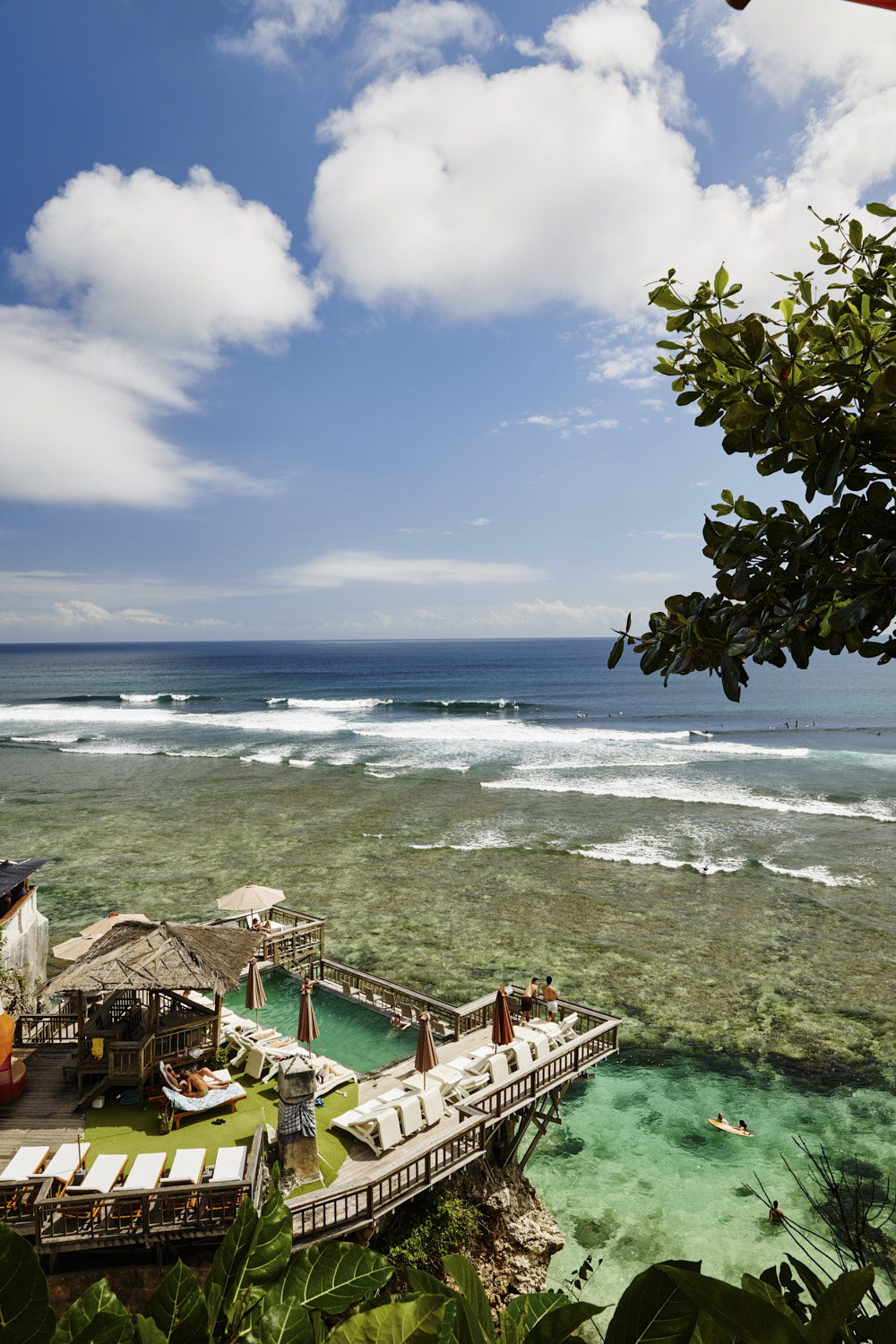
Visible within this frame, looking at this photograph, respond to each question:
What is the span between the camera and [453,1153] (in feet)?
38.3

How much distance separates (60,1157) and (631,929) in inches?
767

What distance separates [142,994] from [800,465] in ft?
46.5

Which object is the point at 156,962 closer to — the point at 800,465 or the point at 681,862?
the point at 800,465

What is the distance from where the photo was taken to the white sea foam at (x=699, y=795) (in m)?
39.6

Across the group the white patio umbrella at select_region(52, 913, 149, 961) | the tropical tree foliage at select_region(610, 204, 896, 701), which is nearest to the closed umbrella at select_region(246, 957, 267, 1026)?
the white patio umbrella at select_region(52, 913, 149, 961)

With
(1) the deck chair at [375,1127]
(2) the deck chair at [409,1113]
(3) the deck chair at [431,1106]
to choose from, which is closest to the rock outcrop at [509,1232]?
(3) the deck chair at [431,1106]

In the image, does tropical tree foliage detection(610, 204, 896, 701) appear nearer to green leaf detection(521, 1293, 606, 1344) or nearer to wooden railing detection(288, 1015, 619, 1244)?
green leaf detection(521, 1293, 606, 1344)

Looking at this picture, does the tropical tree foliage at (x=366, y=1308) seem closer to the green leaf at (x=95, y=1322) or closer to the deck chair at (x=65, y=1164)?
the green leaf at (x=95, y=1322)

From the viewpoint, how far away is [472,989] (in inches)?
841

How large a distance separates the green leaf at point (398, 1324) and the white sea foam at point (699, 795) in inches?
1689

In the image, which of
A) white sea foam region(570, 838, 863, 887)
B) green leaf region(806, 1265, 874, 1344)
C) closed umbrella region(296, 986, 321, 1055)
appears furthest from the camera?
white sea foam region(570, 838, 863, 887)

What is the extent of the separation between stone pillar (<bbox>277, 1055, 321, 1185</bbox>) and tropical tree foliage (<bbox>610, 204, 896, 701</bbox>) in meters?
9.53

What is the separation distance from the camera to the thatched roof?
457 inches

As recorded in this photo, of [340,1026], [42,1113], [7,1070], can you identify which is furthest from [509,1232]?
[7,1070]
